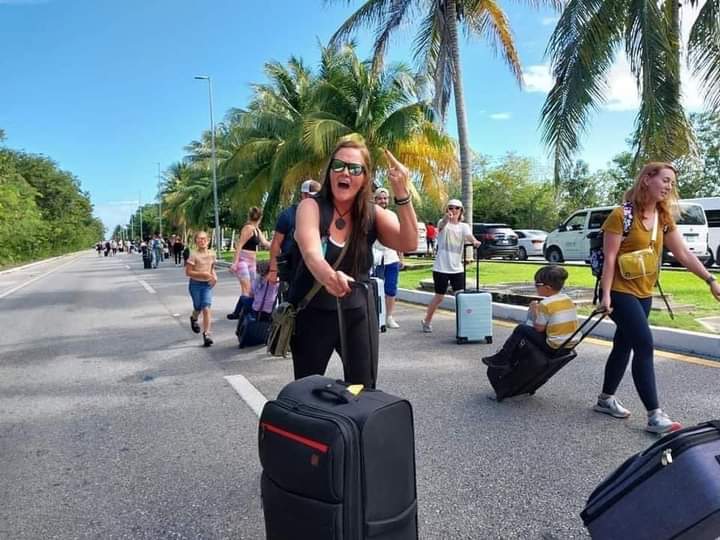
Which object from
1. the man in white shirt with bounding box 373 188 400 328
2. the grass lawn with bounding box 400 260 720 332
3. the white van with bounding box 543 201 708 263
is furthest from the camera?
the white van with bounding box 543 201 708 263

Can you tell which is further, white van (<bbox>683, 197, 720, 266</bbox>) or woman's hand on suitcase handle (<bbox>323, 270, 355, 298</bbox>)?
white van (<bbox>683, 197, 720, 266</bbox>)

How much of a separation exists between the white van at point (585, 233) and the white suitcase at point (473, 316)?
1182cm

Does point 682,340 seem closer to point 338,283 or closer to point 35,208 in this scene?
point 338,283

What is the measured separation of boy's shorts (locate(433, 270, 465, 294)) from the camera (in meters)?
7.54

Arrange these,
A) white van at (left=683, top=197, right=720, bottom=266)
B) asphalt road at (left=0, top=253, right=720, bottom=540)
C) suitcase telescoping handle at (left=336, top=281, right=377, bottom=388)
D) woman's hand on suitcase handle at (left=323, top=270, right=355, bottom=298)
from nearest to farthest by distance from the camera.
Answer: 1. woman's hand on suitcase handle at (left=323, top=270, right=355, bottom=298)
2. suitcase telescoping handle at (left=336, top=281, right=377, bottom=388)
3. asphalt road at (left=0, top=253, right=720, bottom=540)
4. white van at (left=683, top=197, right=720, bottom=266)

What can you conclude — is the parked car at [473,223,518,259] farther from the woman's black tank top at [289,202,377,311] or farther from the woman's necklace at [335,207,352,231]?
the woman's necklace at [335,207,352,231]

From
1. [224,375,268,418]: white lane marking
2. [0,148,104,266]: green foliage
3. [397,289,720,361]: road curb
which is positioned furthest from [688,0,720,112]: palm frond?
[0,148,104,266]: green foliage

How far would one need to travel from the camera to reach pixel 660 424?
12.3 ft

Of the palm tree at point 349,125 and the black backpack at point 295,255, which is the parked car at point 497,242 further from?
the black backpack at point 295,255

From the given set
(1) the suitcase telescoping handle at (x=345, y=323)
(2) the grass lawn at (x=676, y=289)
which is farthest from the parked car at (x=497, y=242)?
(1) the suitcase telescoping handle at (x=345, y=323)

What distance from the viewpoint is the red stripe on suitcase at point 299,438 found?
1.97 meters

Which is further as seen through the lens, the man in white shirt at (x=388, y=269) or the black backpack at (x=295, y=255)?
the man in white shirt at (x=388, y=269)

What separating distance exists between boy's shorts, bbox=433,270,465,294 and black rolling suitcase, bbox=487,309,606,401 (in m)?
3.04

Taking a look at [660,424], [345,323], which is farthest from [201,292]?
[660,424]
